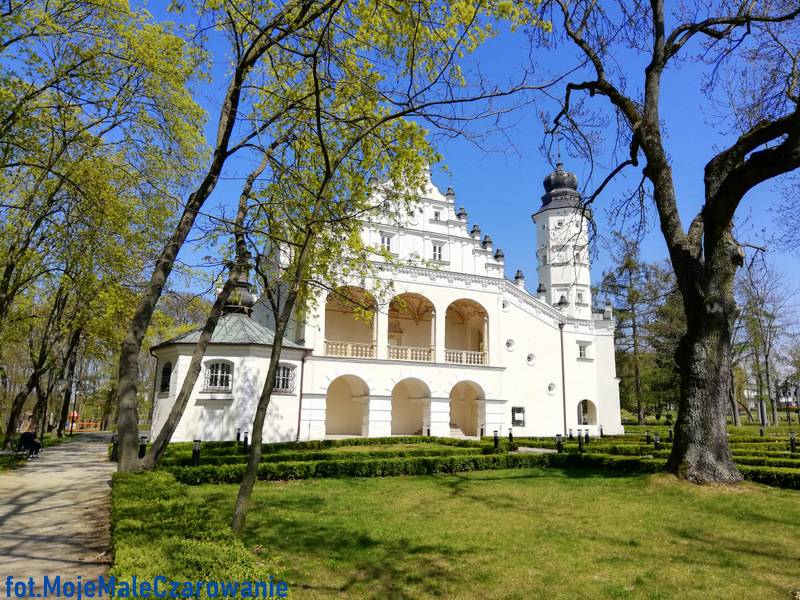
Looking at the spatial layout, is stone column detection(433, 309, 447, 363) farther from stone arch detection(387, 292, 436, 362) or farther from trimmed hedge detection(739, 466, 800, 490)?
trimmed hedge detection(739, 466, 800, 490)

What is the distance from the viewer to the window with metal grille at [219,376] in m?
20.5

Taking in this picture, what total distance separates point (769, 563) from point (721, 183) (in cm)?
801

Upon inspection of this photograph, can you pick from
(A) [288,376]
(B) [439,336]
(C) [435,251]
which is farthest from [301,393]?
(C) [435,251]

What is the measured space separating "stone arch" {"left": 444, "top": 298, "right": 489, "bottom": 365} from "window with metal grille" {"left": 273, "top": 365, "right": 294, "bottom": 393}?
399 inches

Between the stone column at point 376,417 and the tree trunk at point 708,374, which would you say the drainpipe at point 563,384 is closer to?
the stone column at point 376,417

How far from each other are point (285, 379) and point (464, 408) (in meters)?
12.6

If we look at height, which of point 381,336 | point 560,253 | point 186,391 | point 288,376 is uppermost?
point 560,253

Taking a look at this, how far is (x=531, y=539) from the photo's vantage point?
22.7 ft

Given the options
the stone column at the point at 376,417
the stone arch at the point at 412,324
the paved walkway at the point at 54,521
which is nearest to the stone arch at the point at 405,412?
the stone arch at the point at 412,324

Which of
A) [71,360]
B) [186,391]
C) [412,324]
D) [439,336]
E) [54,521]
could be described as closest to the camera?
[54,521]

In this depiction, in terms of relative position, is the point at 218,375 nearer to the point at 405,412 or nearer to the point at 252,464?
the point at 405,412

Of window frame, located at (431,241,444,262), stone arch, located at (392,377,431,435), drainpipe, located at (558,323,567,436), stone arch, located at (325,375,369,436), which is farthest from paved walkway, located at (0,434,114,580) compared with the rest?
drainpipe, located at (558,323,567,436)

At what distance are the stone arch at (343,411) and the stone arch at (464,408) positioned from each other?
5703 mm

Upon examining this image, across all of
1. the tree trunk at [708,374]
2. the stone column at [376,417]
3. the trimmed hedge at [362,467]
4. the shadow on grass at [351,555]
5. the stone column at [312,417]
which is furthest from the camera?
the stone column at [376,417]
